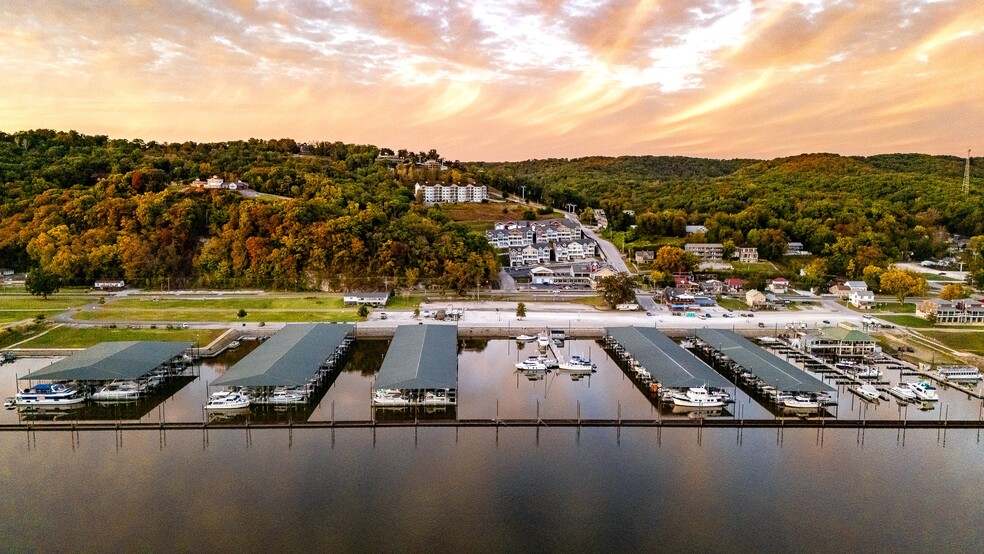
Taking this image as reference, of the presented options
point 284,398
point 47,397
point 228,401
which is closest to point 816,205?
point 284,398

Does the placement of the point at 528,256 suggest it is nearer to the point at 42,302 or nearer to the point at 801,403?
the point at 801,403

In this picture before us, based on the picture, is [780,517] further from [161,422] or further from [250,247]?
[250,247]

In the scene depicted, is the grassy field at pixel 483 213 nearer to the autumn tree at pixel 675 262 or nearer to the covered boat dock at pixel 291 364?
the autumn tree at pixel 675 262

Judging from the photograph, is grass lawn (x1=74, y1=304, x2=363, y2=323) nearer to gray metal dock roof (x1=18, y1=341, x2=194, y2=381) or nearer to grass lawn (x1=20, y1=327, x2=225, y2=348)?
grass lawn (x1=20, y1=327, x2=225, y2=348)

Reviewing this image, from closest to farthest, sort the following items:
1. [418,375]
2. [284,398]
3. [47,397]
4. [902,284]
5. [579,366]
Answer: [47,397], [284,398], [418,375], [579,366], [902,284]

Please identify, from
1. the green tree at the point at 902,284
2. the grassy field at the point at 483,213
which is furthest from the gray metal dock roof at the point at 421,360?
the green tree at the point at 902,284

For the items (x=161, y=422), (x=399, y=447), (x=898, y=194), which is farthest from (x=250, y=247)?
(x=898, y=194)
